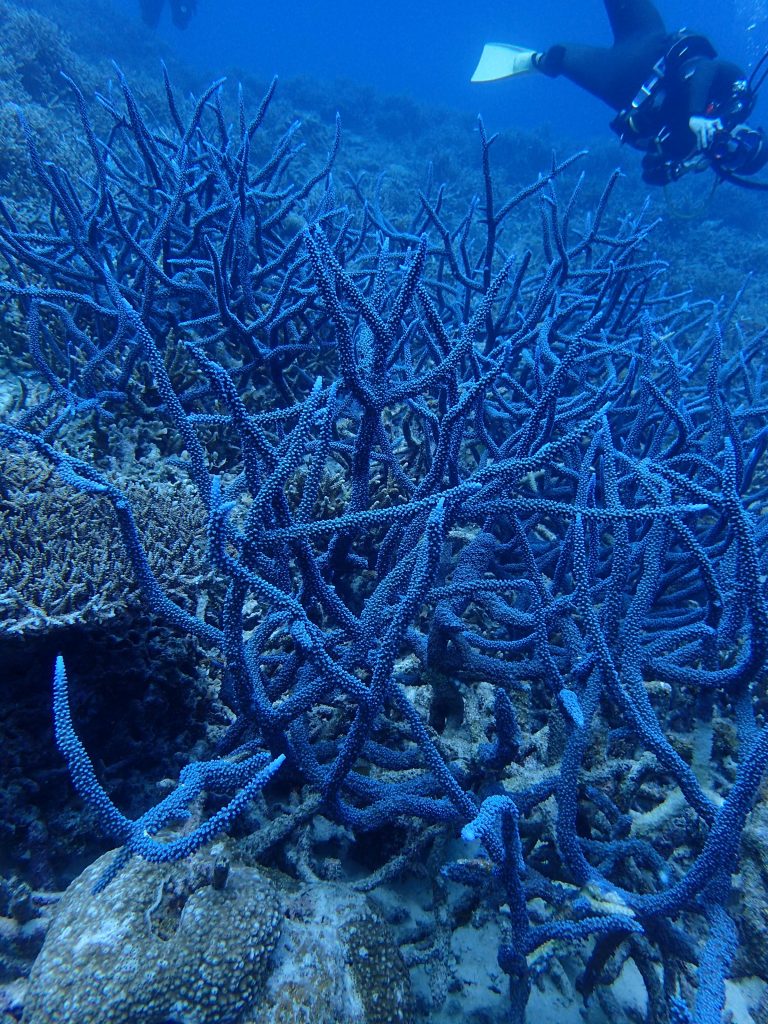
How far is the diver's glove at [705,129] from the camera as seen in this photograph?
23.4 ft

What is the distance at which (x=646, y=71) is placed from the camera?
28.4ft

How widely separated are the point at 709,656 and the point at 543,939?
46.3 inches

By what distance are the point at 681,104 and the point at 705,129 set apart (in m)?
1.10

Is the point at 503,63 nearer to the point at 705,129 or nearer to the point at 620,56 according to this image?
the point at 620,56

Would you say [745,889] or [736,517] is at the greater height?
[736,517]

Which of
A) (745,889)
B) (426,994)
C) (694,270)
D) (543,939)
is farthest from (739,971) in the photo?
(694,270)

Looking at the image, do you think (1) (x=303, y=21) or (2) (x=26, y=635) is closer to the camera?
(2) (x=26, y=635)

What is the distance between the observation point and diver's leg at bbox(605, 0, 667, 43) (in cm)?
912

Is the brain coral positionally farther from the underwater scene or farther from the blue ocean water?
the blue ocean water

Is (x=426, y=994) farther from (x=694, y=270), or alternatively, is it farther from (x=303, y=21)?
(x=303, y=21)

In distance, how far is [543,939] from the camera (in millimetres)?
1449

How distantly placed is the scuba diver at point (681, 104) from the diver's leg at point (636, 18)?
0.06 ft

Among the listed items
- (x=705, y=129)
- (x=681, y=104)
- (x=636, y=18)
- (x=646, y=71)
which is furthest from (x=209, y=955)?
(x=636, y=18)

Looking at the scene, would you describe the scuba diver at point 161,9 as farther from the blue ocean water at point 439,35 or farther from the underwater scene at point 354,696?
the blue ocean water at point 439,35
